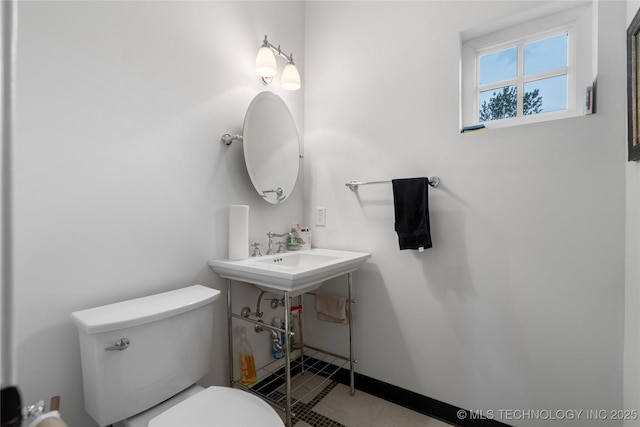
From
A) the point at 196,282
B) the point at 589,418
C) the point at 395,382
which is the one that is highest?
the point at 196,282

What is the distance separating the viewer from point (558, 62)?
1381mm

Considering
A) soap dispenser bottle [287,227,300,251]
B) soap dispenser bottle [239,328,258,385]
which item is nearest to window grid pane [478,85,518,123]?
soap dispenser bottle [287,227,300,251]

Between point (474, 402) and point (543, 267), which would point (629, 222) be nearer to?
point (543, 267)

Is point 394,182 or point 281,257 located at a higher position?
point 394,182

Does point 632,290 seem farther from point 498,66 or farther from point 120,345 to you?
point 120,345

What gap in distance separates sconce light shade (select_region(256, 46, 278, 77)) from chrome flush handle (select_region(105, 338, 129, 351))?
1.42 metres

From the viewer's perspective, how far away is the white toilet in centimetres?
93

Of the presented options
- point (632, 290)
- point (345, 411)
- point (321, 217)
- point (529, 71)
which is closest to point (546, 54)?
point (529, 71)

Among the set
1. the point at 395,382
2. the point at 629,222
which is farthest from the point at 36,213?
the point at 629,222

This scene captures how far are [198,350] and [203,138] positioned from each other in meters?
0.96

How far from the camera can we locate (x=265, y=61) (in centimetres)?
164

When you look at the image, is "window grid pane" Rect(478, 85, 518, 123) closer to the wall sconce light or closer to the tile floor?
the wall sconce light

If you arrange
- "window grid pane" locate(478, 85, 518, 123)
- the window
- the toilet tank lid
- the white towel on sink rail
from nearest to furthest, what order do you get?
the toilet tank lid
the window
"window grid pane" locate(478, 85, 518, 123)
the white towel on sink rail

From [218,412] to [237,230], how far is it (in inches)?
31.0
